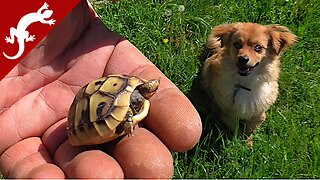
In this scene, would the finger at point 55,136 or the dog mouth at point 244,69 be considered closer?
the finger at point 55,136

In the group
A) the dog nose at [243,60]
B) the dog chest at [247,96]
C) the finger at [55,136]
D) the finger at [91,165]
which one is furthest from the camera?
the dog chest at [247,96]

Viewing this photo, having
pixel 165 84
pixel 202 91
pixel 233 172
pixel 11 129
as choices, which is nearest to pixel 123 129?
pixel 165 84

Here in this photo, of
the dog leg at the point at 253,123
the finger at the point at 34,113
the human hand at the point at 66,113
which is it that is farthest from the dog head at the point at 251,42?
the finger at the point at 34,113

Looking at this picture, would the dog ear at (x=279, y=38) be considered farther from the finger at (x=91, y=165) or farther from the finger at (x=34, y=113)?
the finger at (x=91, y=165)

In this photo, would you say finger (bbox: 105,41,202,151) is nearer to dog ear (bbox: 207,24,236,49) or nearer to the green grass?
the green grass

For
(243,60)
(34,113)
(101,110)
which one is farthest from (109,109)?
(243,60)

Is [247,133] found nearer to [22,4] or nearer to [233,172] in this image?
[233,172]

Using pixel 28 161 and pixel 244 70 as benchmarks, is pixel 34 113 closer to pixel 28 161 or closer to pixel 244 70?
pixel 28 161
